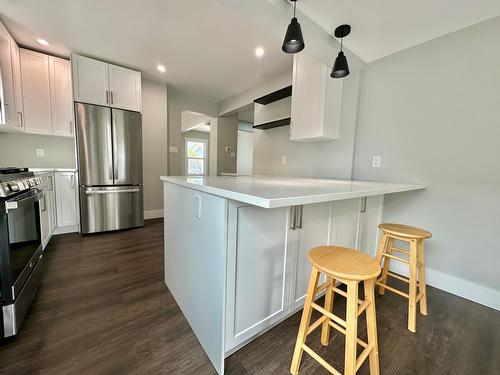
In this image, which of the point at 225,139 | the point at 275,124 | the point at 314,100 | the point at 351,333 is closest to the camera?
the point at 351,333

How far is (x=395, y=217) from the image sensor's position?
211 cm

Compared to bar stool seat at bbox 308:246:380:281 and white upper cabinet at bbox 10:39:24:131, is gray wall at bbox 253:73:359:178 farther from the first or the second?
white upper cabinet at bbox 10:39:24:131

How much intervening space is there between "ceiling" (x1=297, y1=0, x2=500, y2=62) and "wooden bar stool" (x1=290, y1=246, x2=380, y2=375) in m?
1.74

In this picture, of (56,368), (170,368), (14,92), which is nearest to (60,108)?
(14,92)

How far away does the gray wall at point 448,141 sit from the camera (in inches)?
63.0

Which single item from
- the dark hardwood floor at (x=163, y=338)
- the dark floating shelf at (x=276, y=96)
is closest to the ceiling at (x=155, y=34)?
the dark floating shelf at (x=276, y=96)

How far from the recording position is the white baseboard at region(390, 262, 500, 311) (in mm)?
1616

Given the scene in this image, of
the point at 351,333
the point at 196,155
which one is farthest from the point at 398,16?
the point at 196,155

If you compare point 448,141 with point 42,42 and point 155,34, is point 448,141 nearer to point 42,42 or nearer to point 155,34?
point 155,34

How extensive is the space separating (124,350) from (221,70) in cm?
336

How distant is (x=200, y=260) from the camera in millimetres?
1180

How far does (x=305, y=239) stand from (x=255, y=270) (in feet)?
1.39

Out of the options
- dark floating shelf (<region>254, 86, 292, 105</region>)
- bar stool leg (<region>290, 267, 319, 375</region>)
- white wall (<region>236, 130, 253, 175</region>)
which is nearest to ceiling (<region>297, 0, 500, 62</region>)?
dark floating shelf (<region>254, 86, 292, 105</region>)

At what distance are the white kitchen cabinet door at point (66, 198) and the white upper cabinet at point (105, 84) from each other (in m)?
1.08
